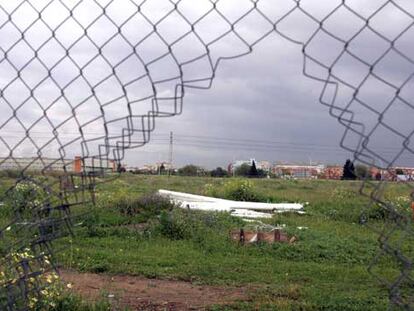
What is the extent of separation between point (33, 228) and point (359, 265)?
5.86 meters

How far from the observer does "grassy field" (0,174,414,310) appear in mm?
5805

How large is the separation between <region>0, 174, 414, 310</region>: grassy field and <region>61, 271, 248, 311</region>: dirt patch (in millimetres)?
186

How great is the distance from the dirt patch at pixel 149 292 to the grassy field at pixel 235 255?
0.61 feet

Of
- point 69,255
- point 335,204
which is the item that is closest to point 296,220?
point 335,204

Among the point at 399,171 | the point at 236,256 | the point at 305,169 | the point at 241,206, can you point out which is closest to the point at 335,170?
the point at 399,171

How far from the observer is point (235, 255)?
317 inches

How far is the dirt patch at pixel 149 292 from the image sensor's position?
5348 millimetres

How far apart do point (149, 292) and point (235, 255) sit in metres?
2.28

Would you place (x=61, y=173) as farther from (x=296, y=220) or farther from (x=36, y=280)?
(x=296, y=220)

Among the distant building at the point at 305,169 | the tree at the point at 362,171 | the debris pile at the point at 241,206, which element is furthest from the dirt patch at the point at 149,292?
the debris pile at the point at 241,206

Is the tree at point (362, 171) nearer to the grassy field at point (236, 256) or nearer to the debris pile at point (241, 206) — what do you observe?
the grassy field at point (236, 256)

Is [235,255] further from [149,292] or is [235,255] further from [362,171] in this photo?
[362,171]

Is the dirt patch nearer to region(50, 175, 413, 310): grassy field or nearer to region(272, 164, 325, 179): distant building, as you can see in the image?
region(50, 175, 413, 310): grassy field

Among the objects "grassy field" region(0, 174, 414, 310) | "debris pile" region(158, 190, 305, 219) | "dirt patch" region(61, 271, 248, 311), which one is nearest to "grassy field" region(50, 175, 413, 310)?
"grassy field" region(0, 174, 414, 310)
